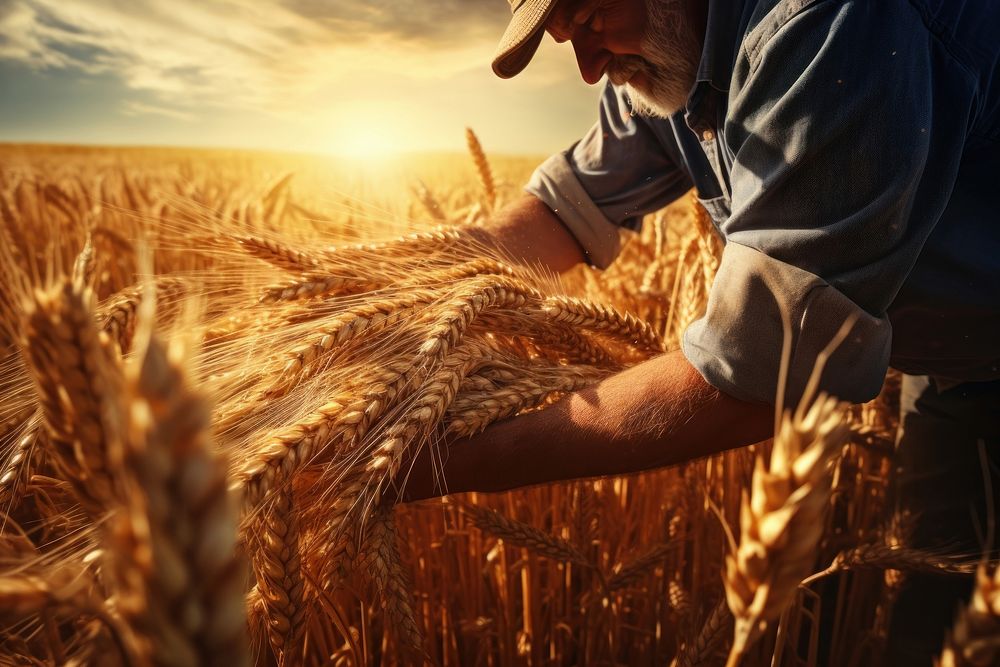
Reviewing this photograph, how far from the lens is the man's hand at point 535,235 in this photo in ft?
5.43

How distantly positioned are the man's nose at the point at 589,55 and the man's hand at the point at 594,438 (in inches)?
32.3

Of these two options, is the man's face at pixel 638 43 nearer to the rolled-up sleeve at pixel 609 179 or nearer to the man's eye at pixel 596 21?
the man's eye at pixel 596 21

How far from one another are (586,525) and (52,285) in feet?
3.50

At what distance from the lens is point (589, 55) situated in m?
1.32

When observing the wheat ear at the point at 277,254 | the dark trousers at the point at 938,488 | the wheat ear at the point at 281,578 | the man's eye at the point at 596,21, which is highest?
the man's eye at the point at 596,21

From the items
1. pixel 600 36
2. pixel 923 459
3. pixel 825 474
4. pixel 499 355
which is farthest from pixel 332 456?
pixel 923 459

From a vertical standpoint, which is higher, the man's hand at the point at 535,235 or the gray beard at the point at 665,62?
the gray beard at the point at 665,62

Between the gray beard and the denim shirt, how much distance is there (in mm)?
115

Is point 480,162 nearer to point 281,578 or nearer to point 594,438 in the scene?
point 594,438

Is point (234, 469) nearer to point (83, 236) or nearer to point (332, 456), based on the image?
point (332, 456)

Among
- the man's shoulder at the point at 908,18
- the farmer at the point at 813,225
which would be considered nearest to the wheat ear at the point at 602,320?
the farmer at the point at 813,225

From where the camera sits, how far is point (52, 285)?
507 mm

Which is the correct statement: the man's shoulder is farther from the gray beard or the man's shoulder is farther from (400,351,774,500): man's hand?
(400,351,774,500): man's hand

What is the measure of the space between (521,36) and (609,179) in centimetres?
58
